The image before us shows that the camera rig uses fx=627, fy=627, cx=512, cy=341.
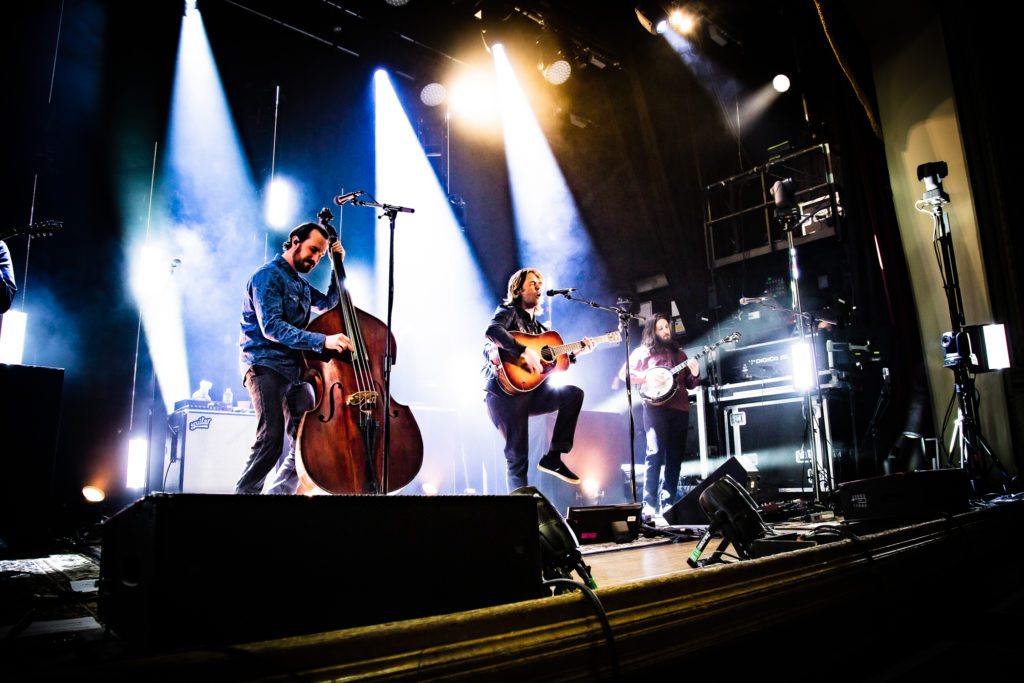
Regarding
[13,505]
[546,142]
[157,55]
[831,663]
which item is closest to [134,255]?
[157,55]

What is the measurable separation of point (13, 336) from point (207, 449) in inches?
79.9

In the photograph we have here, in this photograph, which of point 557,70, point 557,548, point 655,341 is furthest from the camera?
point 557,70

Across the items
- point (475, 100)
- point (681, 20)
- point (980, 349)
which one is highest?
point (681, 20)

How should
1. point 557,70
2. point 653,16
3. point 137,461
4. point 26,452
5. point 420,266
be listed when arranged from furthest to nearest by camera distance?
point 420,266 < point 557,70 < point 653,16 < point 137,461 < point 26,452

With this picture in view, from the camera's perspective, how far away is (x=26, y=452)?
388 centimetres

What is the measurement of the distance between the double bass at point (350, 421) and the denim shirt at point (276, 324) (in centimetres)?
9

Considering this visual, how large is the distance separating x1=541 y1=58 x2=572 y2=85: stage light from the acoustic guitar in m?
4.40

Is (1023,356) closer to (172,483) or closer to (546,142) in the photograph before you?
(546,142)

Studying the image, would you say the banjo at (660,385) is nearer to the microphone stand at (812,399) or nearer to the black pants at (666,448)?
the black pants at (666,448)

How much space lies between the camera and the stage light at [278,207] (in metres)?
7.91

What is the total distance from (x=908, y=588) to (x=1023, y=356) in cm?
469

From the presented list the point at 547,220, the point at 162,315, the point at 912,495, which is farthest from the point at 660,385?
the point at 162,315

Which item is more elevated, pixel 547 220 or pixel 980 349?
pixel 547 220

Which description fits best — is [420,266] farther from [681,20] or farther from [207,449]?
[681,20]
